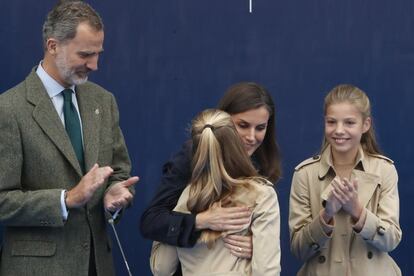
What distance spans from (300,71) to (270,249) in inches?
58.2

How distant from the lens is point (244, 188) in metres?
3.34

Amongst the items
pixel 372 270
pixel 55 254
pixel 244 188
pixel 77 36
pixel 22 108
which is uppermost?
pixel 77 36

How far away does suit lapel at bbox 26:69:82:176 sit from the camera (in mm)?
3471

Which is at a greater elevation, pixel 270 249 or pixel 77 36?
pixel 77 36

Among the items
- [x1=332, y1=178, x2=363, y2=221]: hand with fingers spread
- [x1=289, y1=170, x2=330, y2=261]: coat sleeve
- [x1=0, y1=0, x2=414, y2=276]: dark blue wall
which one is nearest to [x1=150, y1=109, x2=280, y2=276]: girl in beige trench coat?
[x1=332, y1=178, x2=363, y2=221]: hand with fingers spread

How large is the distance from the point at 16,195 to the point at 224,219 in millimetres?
731

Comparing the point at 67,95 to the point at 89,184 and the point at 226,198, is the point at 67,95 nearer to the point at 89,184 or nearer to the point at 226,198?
the point at 89,184

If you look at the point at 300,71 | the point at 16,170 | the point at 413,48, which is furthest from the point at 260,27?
the point at 16,170

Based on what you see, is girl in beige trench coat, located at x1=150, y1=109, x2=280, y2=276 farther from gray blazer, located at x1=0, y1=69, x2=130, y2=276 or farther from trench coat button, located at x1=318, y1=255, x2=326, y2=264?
trench coat button, located at x1=318, y1=255, x2=326, y2=264

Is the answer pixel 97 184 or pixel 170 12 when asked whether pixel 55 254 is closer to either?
pixel 97 184

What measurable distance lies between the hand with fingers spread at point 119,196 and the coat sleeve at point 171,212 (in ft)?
0.30

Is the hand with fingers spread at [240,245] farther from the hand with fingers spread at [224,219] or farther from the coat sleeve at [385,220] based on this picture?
the coat sleeve at [385,220]

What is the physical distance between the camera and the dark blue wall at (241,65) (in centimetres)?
449

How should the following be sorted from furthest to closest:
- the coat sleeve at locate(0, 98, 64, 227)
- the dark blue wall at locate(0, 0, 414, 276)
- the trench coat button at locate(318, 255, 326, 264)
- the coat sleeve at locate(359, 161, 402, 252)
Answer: the dark blue wall at locate(0, 0, 414, 276)
the trench coat button at locate(318, 255, 326, 264)
the coat sleeve at locate(359, 161, 402, 252)
the coat sleeve at locate(0, 98, 64, 227)
